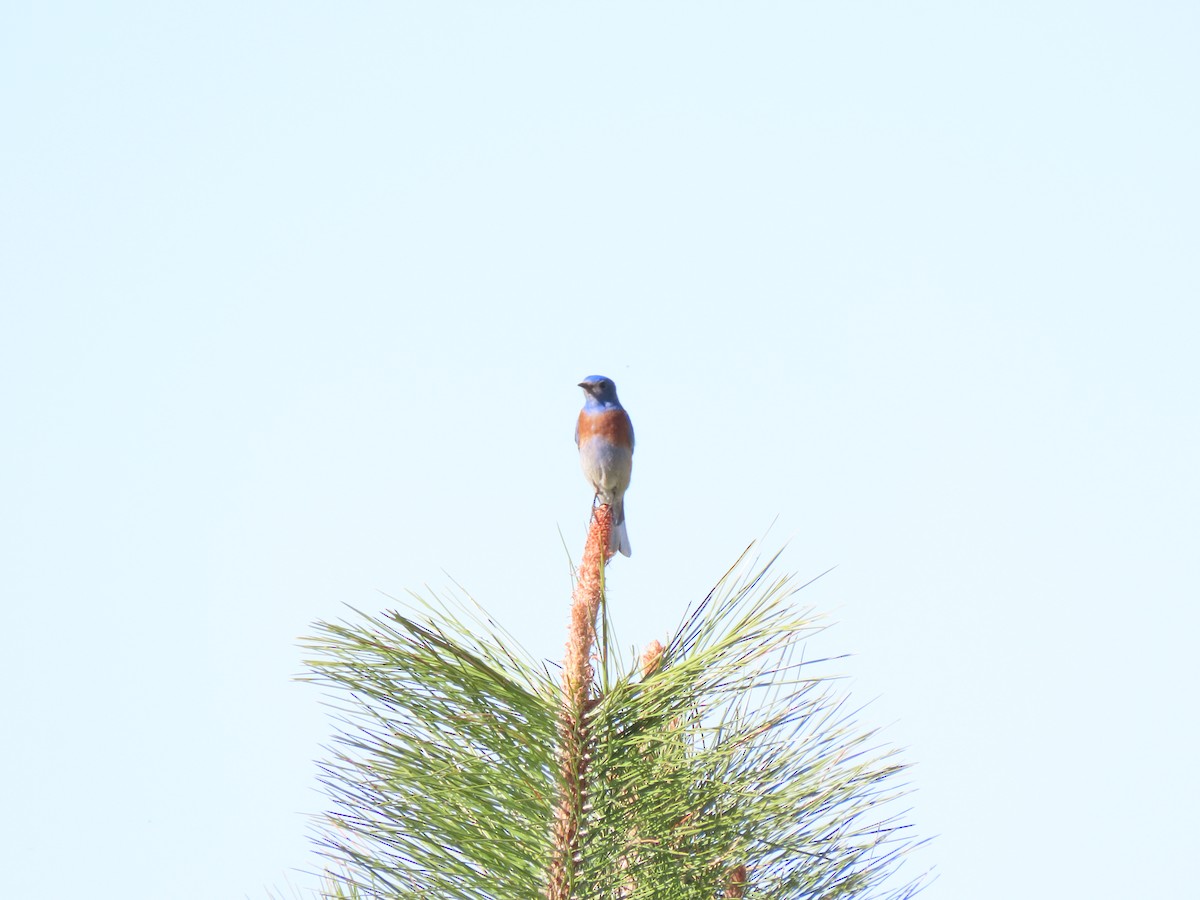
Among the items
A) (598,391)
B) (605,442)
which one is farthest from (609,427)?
(598,391)

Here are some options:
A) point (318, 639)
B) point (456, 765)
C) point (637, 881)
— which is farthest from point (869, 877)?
point (318, 639)

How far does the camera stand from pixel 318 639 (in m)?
2.85

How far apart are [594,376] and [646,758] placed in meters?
4.38

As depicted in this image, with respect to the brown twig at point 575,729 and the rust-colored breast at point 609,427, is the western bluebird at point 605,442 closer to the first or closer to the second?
the rust-colored breast at point 609,427

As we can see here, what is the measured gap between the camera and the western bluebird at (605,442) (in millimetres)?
6922

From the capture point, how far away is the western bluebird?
273 inches

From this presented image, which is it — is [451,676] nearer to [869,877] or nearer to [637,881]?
[637,881]

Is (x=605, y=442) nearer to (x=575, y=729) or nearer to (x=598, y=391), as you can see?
(x=598, y=391)

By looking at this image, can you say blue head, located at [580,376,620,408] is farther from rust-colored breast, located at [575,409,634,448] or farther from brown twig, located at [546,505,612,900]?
brown twig, located at [546,505,612,900]

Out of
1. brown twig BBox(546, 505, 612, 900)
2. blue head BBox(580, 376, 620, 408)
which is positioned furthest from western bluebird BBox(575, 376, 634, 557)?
brown twig BBox(546, 505, 612, 900)

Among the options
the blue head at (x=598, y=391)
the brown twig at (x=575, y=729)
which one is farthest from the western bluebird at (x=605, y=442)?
the brown twig at (x=575, y=729)

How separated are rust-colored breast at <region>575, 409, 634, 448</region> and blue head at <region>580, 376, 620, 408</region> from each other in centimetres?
11

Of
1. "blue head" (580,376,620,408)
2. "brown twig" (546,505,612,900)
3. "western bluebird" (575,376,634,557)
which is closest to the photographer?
"brown twig" (546,505,612,900)

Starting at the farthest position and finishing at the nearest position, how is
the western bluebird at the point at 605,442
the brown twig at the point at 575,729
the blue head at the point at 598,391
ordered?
A: 1. the blue head at the point at 598,391
2. the western bluebird at the point at 605,442
3. the brown twig at the point at 575,729
